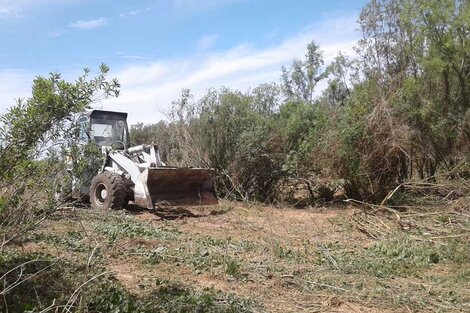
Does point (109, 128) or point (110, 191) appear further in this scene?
point (109, 128)

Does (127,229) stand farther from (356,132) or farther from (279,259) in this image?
(356,132)

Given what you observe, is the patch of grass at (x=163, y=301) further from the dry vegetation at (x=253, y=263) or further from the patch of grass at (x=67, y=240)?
the patch of grass at (x=67, y=240)

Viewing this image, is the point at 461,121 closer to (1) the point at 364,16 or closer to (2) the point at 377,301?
(2) the point at 377,301

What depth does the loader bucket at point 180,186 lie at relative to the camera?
461 inches

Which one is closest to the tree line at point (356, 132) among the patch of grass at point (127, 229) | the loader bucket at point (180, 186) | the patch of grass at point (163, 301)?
the loader bucket at point (180, 186)

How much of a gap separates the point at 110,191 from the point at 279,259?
5.47 m

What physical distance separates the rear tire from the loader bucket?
684mm

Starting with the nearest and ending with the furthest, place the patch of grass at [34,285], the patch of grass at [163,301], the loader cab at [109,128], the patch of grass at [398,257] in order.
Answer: the patch of grass at [34,285] < the patch of grass at [163,301] < the patch of grass at [398,257] < the loader cab at [109,128]

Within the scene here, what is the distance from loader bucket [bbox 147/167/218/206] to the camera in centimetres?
1171

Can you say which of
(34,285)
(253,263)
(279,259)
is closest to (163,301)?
(34,285)

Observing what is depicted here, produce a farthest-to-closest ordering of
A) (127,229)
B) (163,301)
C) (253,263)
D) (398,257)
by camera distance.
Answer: (127,229), (398,257), (253,263), (163,301)

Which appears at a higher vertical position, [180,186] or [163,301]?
[180,186]

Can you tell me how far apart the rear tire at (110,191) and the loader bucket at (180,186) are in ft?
2.25

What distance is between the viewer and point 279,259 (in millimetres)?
7559
